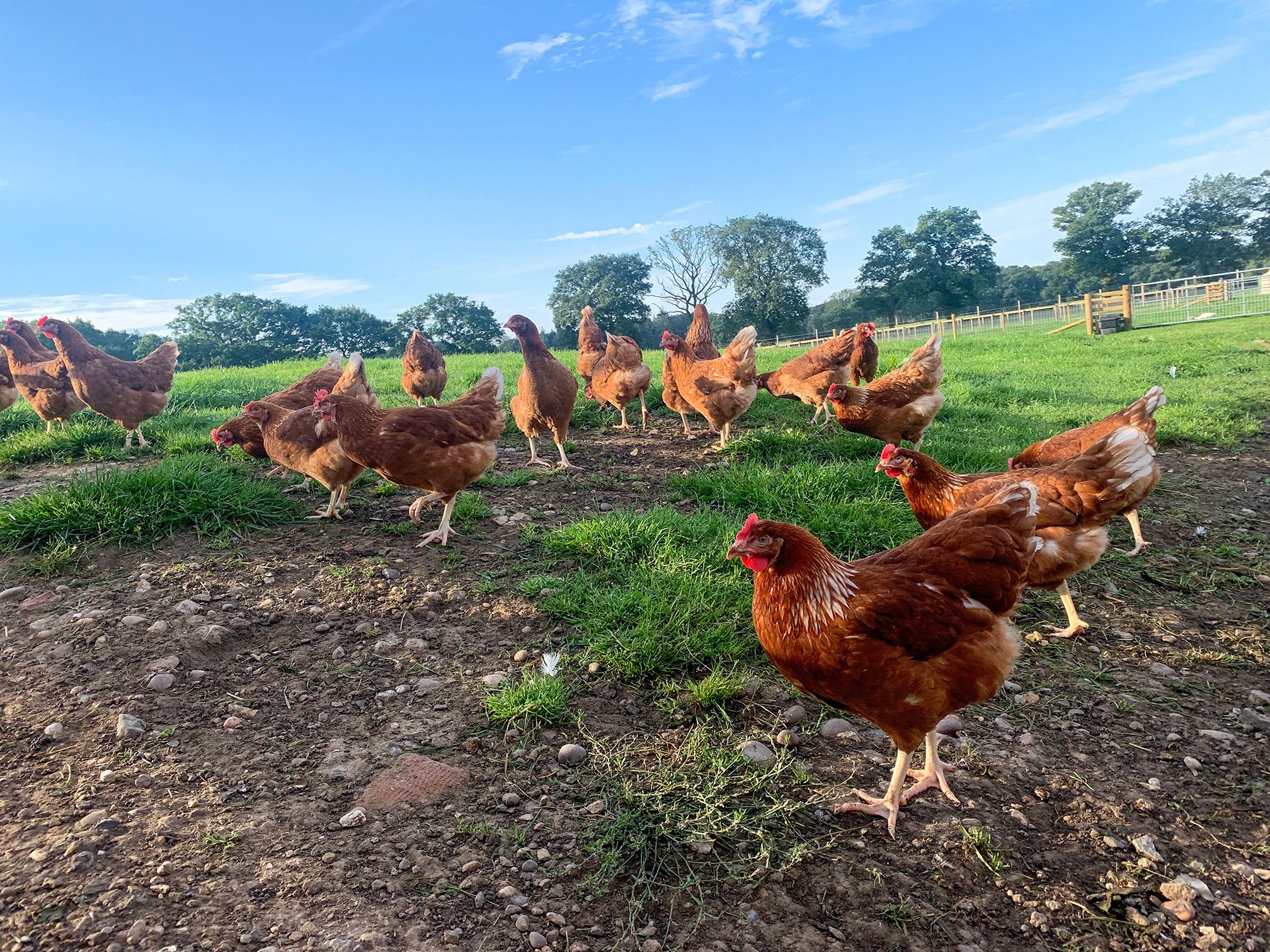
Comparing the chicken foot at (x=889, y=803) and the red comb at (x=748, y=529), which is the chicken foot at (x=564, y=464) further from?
the chicken foot at (x=889, y=803)

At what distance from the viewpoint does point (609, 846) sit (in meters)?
2.29

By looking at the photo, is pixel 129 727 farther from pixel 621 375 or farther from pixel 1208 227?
pixel 1208 227

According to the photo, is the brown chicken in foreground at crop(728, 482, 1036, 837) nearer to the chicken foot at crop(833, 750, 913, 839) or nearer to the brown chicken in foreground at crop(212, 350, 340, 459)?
the chicken foot at crop(833, 750, 913, 839)

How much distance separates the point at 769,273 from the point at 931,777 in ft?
161

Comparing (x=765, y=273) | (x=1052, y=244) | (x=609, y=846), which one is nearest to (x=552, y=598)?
(x=609, y=846)

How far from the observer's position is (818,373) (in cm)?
887

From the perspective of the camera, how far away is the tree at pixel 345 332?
1307 inches

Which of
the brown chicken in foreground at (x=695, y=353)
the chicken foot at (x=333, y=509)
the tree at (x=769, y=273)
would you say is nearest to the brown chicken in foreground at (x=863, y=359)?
the brown chicken in foreground at (x=695, y=353)

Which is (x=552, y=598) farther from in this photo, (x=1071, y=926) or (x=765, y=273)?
(x=765, y=273)

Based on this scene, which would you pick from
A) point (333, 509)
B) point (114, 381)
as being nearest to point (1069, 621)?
point (333, 509)

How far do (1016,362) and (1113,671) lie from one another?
13571 millimetres

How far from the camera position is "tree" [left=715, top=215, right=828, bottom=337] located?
47125 millimetres

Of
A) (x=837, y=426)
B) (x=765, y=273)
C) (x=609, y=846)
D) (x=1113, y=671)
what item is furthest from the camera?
(x=765, y=273)

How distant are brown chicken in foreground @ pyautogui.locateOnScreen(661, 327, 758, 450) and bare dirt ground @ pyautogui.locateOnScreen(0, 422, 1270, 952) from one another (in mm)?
3788
